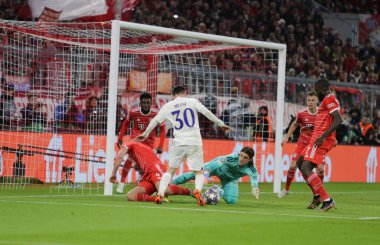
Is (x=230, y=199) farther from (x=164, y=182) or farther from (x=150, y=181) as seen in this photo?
(x=164, y=182)

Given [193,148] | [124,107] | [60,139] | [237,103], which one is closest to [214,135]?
[237,103]

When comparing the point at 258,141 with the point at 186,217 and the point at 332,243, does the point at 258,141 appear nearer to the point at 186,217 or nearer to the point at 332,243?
the point at 186,217

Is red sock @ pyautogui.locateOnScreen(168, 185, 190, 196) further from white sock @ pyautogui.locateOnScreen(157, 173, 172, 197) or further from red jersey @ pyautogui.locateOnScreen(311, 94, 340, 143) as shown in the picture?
red jersey @ pyautogui.locateOnScreen(311, 94, 340, 143)

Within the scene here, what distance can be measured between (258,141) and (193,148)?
9.05 m

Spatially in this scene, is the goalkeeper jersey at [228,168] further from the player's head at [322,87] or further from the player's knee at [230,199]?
the player's head at [322,87]

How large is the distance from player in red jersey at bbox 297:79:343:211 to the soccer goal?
4694mm

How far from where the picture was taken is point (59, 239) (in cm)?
960

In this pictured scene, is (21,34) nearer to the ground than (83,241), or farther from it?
Answer: farther from it

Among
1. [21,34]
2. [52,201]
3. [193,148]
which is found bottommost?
[52,201]

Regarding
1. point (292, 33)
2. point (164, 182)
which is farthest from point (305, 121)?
point (292, 33)

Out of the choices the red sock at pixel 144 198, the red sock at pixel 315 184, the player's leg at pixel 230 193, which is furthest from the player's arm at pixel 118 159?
the red sock at pixel 315 184

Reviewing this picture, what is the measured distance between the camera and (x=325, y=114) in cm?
1509

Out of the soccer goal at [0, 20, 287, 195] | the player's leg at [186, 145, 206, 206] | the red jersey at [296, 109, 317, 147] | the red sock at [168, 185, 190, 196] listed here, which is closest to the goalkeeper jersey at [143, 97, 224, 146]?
the player's leg at [186, 145, 206, 206]

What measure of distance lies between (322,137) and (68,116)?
340 inches
